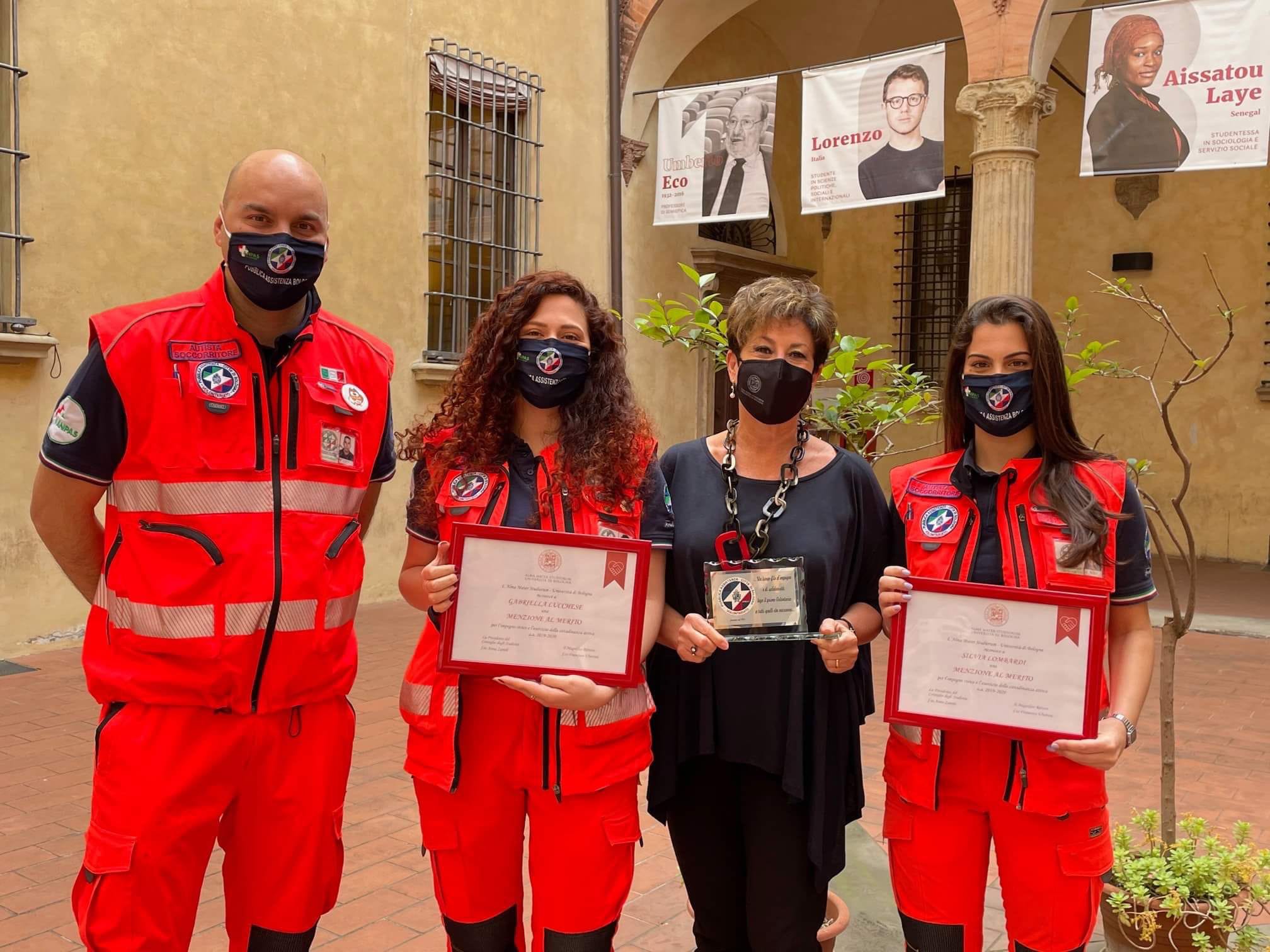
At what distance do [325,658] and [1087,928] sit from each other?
1.78m

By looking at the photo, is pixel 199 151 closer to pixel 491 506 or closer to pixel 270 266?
pixel 270 266

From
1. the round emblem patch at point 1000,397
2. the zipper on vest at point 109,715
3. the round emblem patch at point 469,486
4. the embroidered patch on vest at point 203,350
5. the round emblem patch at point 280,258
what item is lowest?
the zipper on vest at point 109,715

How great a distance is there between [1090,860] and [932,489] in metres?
0.86

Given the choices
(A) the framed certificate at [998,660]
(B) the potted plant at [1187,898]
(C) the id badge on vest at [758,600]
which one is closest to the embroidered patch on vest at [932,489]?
(A) the framed certificate at [998,660]

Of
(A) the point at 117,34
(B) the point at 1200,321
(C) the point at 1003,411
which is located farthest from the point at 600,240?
(C) the point at 1003,411

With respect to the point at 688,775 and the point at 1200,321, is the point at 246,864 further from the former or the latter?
the point at 1200,321

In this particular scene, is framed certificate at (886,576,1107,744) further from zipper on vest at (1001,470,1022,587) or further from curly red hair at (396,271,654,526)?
curly red hair at (396,271,654,526)

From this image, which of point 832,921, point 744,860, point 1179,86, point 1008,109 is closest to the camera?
point 744,860

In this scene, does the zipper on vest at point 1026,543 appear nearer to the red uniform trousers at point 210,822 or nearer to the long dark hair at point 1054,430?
the long dark hair at point 1054,430

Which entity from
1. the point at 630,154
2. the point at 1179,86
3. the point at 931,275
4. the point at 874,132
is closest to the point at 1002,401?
the point at 1179,86

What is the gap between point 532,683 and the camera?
233 centimetres

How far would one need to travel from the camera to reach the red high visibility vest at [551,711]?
2.38m

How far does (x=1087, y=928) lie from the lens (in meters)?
2.37

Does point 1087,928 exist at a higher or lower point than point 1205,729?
higher
